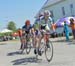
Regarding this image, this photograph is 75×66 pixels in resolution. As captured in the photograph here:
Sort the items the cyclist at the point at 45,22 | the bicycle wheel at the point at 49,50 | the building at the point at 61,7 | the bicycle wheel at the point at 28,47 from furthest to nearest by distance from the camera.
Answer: the building at the point at 61,7 < the bicycle wheel at the point at 28,47 < the cyclist at the point at 45,22 < the bicycle wheel at the point at 49,50

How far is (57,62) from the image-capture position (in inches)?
495

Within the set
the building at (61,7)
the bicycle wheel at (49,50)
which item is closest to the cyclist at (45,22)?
the bicycle wheel at (49,50)

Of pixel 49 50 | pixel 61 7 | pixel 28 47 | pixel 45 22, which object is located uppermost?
pixel 61 7

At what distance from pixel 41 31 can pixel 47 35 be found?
31cm

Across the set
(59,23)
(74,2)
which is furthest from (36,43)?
(74,2)

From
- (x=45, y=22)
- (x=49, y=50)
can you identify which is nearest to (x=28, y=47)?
(x=45, y=22)

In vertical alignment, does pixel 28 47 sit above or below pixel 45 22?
below

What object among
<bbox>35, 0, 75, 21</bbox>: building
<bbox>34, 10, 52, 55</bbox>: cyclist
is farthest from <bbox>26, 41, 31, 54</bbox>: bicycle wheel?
<bbox>35, 0, 75, 21</bbox>: building

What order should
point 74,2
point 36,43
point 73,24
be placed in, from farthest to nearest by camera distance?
point 74,2 < point 73,24 < point 36,43

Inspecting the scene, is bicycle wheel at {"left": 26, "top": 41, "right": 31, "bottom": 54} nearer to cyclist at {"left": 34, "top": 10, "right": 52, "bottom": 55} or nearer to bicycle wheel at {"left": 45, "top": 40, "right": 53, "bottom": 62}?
cyclist at {"left": 34, "top": 10, "right": 52, "bottom": 55}

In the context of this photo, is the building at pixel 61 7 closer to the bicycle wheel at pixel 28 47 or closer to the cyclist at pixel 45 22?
the bicycle wheel at pixel 28 47

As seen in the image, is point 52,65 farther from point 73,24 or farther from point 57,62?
point 73,24

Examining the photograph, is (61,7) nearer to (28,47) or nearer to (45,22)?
(28,47)

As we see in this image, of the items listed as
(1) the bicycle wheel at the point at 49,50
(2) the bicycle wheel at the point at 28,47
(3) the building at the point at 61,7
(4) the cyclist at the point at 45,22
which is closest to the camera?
(1) the bicycle wheel at the point at 49,50
